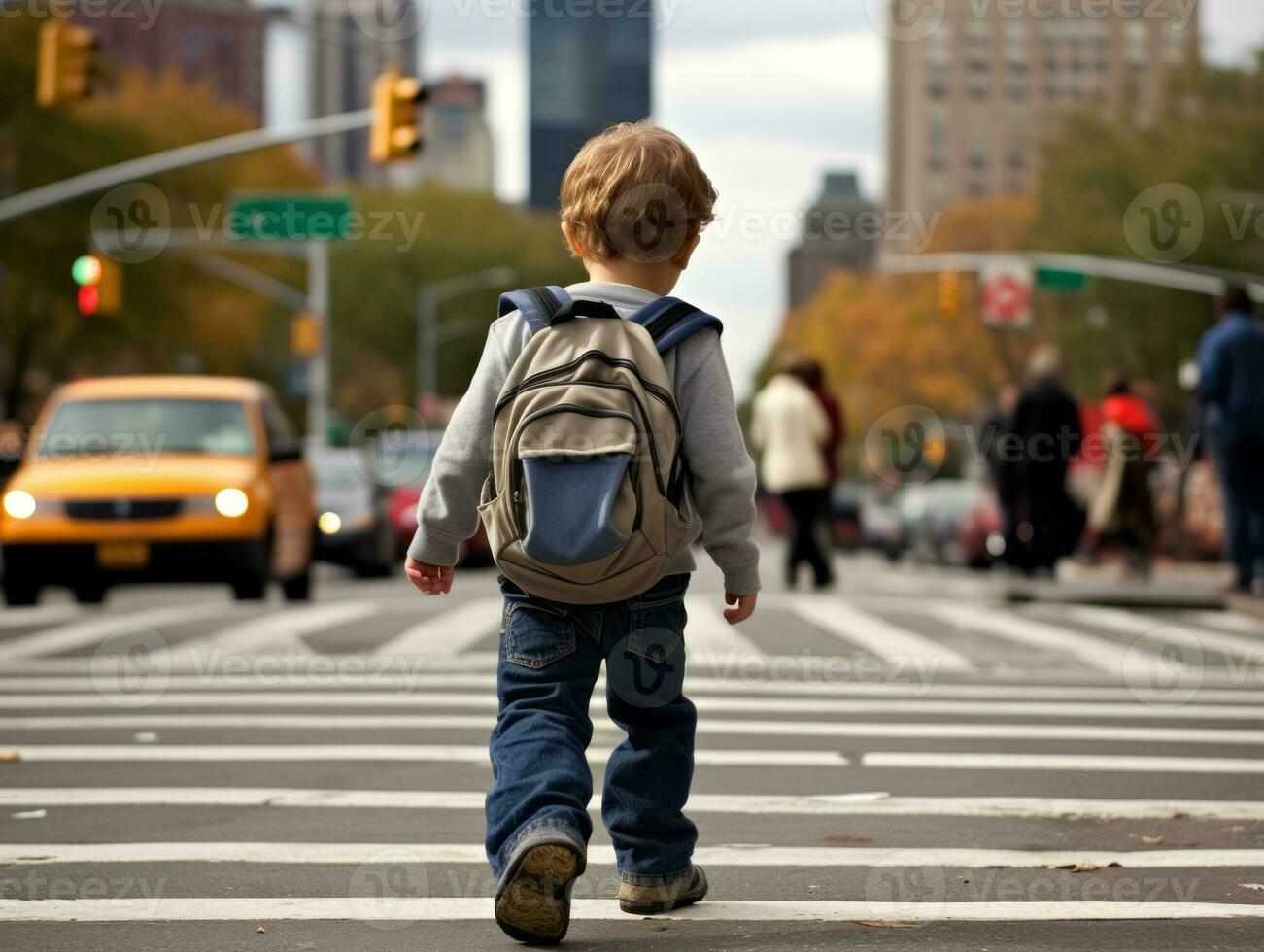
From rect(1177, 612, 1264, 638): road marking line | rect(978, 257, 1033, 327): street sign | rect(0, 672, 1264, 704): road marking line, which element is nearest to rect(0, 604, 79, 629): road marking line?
rect(0, 672, 1264, 704): road marking line

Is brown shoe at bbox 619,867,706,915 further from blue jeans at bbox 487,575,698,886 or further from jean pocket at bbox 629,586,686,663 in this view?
jean pocket at bbox 629,586,686,663

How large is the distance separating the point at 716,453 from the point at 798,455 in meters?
12.3

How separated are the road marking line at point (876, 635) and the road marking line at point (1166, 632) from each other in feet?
4.26

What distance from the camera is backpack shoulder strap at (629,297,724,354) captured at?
441 cm

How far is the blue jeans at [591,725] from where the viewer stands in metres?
4.28

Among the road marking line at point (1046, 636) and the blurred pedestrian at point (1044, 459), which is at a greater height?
the blurred pedestrian at point (1044, 459)

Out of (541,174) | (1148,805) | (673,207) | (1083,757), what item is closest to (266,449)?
(1083,757)

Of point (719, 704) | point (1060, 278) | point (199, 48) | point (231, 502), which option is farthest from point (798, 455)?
point (199, 48)

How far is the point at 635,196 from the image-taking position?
441 centimetres

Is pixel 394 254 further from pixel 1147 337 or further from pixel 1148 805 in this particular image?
pixel 1148 805

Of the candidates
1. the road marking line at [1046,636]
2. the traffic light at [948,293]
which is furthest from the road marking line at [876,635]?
the traffic light at [948,293]

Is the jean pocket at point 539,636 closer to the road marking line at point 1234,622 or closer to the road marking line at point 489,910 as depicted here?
the road marking line at point 489,910

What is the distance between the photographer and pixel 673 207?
446 centimetres

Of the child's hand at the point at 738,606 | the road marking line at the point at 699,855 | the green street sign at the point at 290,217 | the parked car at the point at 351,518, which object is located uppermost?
the green street sign at the point at 290,217
